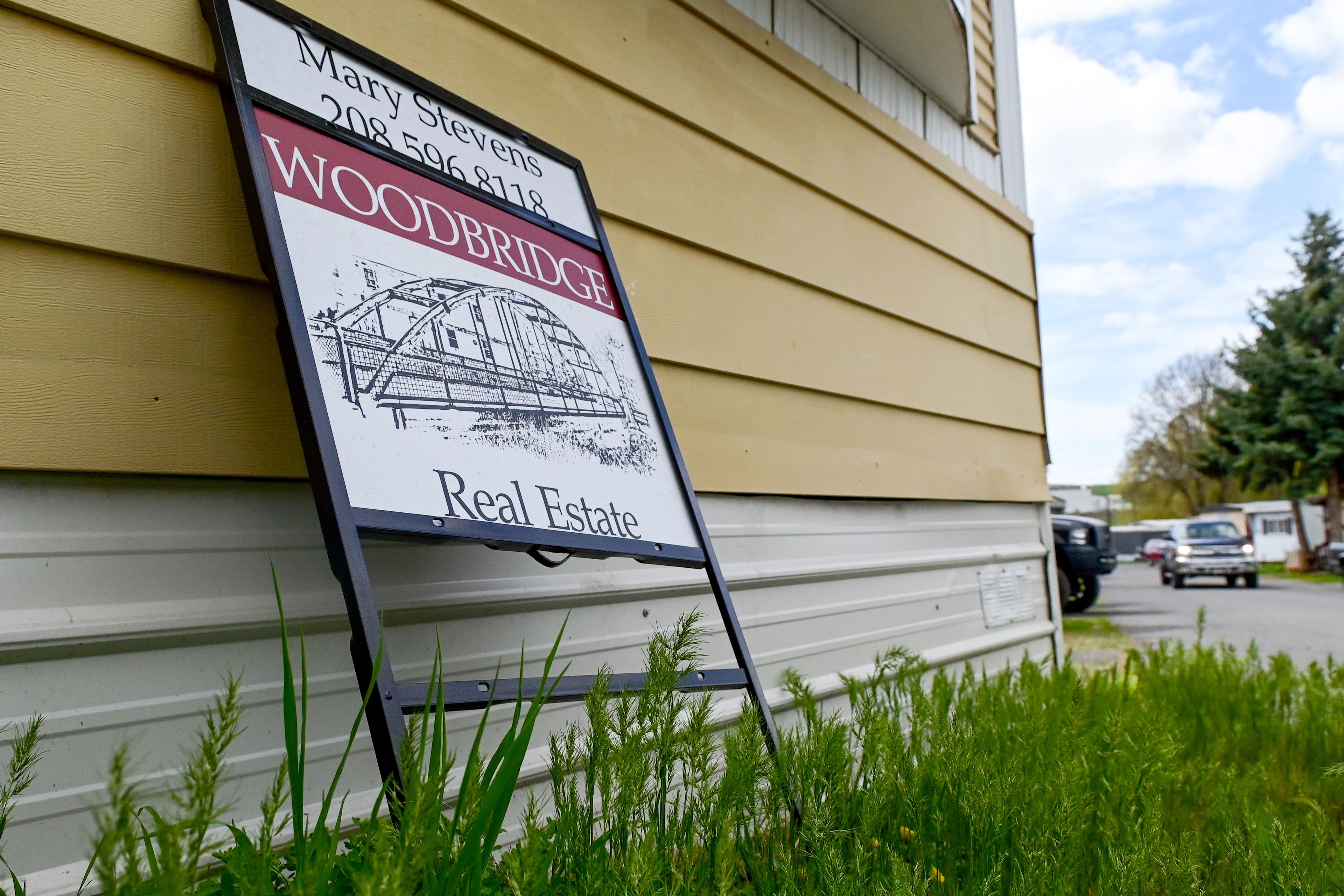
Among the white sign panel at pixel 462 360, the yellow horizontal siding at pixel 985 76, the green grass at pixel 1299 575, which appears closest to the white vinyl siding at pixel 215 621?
the white sign panel at pixel 462 360

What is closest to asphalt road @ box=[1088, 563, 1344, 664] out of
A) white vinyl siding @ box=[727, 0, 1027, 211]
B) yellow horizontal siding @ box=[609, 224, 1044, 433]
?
yellow horizontal siding @ box=[609, 224, 1044, 433]

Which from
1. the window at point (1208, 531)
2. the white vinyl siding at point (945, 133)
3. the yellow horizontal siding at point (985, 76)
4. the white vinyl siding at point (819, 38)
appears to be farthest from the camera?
the window at point (1208, 531)

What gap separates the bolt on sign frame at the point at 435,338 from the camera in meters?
1.06

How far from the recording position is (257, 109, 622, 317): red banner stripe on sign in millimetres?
1181

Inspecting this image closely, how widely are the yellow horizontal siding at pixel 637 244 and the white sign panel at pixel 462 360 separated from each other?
19 cm

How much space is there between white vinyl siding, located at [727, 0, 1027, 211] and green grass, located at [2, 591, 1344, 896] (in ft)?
6.08

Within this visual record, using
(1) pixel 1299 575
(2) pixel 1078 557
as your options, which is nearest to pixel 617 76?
(2) pixel 1078 557

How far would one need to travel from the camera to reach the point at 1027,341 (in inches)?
156

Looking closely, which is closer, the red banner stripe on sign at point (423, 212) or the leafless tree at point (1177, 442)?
the red banner stripe on sign at point (423, 212)

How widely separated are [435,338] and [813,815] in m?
0.83

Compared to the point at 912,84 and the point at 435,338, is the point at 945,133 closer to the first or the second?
the point at 912,84

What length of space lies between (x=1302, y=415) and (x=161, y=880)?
2767cm

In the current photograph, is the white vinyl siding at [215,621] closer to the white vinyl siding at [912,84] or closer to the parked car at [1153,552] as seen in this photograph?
the white vinyl siding at [912,84]

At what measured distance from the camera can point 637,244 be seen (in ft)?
6.46
